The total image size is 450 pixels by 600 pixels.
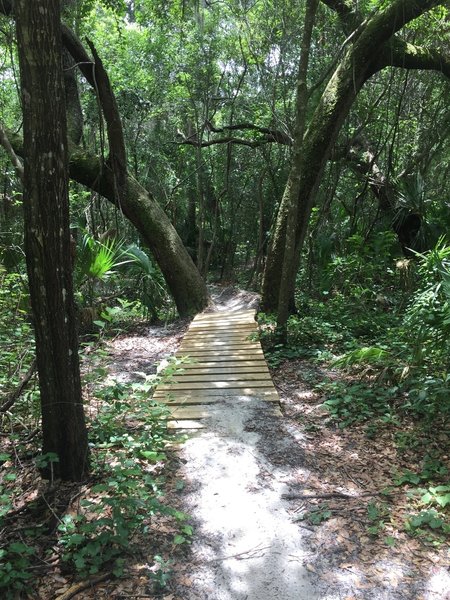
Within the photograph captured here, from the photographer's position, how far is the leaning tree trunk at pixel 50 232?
8.71ft

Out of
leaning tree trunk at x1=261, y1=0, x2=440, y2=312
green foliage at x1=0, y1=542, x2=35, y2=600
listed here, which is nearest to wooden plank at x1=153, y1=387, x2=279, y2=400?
green foliage at x1=0, y1=542, x2=35, y2=600

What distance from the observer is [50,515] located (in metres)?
2.91

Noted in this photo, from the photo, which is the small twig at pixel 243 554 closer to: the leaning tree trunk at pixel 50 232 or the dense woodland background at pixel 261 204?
the dense woodland background at pixel 261 204

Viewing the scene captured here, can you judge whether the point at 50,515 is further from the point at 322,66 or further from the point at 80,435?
the point at 322,66

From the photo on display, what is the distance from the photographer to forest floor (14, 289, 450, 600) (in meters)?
2.49

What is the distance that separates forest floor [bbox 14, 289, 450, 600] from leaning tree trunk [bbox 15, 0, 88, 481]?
875mm

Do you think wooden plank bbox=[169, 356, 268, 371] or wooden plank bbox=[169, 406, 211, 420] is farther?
wooden plank bbox=[169, 356, 268, 371]

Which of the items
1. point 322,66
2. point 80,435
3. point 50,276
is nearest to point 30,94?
point 50,276

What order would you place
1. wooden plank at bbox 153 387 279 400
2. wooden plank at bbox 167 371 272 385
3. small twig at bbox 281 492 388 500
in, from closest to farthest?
1. small twig at bbox 281 492 388 500
2. wooden plank at bbox 153 387 279 400
3. wooden plank at bbox 167 371 272 385

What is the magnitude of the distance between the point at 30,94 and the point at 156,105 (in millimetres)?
11169

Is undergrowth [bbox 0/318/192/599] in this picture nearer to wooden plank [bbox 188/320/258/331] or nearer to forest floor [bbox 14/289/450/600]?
forest floor [bbox 14/289/450/600]

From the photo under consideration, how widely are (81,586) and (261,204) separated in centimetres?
1170

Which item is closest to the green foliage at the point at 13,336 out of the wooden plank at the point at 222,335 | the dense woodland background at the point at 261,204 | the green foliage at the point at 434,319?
the dense woodland background at the point at 261,204

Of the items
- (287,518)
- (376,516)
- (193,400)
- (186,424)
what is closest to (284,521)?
(287,518)
